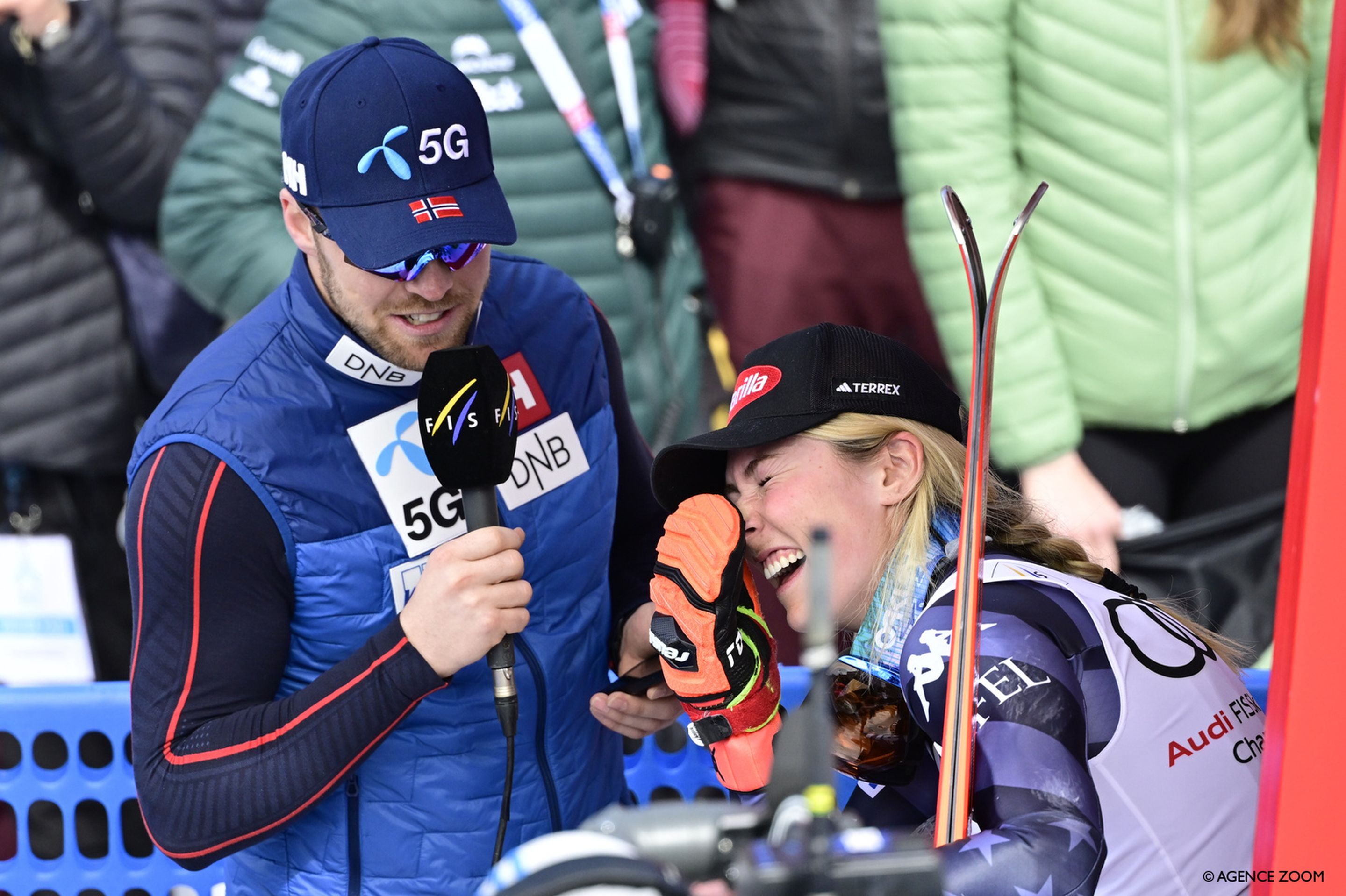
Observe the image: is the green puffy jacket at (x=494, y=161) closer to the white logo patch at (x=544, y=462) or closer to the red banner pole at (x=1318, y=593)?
the white logo patch at (x=544, y=462)

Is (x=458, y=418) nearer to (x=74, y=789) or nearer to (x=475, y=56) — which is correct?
(x=74, y=789)

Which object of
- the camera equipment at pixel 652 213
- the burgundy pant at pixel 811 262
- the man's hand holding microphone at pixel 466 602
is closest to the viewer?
the man's hand holding microphone at pixel 466 602

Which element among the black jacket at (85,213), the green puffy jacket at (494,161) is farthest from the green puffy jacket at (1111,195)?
the black jacket at (85,213)

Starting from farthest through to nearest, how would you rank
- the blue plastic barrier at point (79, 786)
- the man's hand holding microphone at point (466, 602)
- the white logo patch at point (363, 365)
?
the blue plastic barrier at point (79, 786) < the white logo patch at point (363, 365) < the man's hand holding microphone at point (466, 602)

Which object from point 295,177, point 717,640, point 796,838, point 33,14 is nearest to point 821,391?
point 717,640

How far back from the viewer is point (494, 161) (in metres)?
3.03

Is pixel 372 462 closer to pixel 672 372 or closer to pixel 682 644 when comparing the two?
pixel 682 644

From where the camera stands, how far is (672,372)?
3256 mm

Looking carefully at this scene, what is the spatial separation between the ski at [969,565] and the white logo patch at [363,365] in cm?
72

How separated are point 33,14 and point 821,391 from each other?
6.86 ft

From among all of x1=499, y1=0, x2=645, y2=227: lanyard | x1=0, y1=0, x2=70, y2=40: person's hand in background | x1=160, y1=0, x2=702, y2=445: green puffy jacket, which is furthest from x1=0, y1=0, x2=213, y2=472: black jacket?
x1=499, y1=0, x2=645, y2=227: lanyard

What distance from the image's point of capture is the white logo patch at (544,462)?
198 cm

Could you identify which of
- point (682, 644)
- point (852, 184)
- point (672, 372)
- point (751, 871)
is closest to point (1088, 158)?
point (852, 184)

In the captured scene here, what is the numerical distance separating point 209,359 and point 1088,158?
1.86 m
